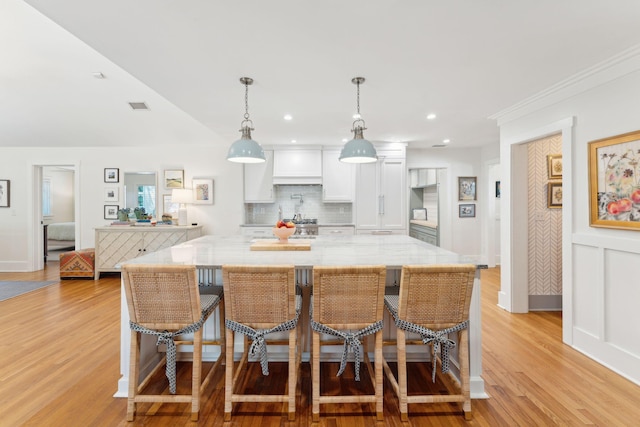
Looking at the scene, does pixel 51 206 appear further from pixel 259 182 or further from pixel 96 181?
pixel 259 182

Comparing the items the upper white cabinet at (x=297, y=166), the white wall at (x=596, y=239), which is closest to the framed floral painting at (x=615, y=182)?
the white wall at (x=596, y=239)

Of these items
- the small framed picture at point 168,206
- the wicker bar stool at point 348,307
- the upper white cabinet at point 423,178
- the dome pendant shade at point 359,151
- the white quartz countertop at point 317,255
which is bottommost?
the wicker bar stool at point 348,307

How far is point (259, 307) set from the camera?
1.86 meters

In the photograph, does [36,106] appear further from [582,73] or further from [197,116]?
[582,73]

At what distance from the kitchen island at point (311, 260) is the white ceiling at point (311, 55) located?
140 cm

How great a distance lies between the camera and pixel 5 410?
1.96m

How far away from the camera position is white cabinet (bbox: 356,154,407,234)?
5.57 m

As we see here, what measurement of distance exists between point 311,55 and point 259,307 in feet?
5.73

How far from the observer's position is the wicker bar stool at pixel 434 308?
184cm

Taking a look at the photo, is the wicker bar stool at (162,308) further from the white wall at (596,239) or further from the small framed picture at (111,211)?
the small framed picture at (111,211)

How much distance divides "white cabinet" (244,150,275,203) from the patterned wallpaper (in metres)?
3.76

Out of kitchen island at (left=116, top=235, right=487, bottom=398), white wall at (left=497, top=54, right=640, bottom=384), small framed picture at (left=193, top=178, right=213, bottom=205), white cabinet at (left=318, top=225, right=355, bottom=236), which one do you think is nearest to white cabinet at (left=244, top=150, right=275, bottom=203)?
small framed picture at (left=193, top=178, right=213, bottom=205)

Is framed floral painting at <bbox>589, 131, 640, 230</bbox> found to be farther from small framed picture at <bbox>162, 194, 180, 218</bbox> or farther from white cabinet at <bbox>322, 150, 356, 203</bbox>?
small framed picture at <bbox>162, 194, 180, 218</bbox>

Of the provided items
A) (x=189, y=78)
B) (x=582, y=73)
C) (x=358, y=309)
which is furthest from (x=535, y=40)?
(x=189, y=78)
